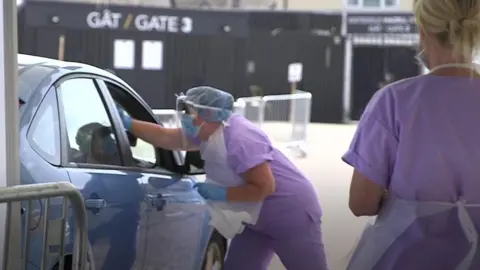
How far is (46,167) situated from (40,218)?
6.7 inches

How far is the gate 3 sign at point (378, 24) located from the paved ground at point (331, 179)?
16.0 inches

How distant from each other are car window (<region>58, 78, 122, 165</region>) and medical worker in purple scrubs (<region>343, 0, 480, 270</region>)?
870 millimetres

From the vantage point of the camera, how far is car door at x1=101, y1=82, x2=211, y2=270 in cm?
229

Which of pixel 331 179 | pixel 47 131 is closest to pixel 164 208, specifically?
pixel 47 131

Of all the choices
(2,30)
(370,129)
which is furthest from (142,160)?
(370,129)

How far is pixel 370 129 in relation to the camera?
5.28ft

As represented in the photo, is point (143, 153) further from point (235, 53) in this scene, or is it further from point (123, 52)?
point (235, 53)

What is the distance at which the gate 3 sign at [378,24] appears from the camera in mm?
2551

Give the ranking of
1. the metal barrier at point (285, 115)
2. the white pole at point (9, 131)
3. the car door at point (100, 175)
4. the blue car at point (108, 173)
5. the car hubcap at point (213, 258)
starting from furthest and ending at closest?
the metal barrier at point (285, 115) < the car hubcap at point (213, 258) < the car door at point (100, 175) < the blue car at point (108, 173) < the white pole at point (9, 131)

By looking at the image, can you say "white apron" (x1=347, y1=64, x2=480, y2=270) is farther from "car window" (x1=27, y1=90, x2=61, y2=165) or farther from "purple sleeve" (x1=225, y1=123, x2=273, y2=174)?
"car window" (x1=27, y1=90, x2=61, y2=165)

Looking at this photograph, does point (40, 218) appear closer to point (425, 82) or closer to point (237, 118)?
point (237, 118)

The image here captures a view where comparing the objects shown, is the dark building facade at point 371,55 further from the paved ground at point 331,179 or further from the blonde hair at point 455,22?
the blonde hair at point 455,22

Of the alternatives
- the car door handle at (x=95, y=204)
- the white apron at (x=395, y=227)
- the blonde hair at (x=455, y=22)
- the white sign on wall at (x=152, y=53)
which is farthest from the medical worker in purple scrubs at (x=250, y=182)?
the blonde hair at (x=455, y=22)

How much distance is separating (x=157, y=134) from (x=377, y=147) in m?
1.02
